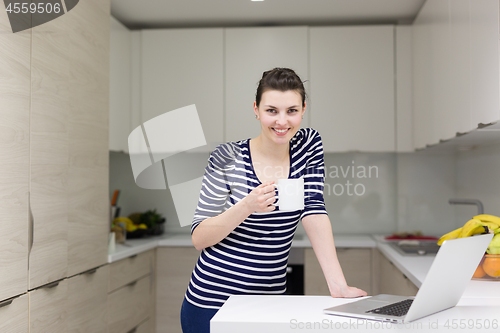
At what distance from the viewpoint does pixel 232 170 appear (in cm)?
134

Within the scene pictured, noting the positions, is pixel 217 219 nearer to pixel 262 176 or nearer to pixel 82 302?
pixel 262 176

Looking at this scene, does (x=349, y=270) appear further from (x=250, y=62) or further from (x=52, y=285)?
(x=52, y=285)

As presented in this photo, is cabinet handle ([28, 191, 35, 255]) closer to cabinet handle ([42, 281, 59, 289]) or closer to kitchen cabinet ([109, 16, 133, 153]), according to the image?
cabinet handle ([42, 281, 59, 289])

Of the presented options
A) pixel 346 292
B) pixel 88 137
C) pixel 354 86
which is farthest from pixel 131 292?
pixel 354 86

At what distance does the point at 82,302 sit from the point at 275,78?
1.29 metres

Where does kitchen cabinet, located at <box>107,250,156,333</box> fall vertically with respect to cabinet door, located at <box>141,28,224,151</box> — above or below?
below

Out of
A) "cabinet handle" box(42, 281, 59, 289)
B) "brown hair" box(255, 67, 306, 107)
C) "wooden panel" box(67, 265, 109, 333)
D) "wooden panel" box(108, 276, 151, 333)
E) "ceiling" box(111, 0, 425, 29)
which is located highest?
"ceiling" box(111, 0, 425, 29)

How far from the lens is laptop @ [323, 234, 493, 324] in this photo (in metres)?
0.84

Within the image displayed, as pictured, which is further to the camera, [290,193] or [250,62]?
[250,62]

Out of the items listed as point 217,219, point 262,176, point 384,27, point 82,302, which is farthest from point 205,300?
point 384,27

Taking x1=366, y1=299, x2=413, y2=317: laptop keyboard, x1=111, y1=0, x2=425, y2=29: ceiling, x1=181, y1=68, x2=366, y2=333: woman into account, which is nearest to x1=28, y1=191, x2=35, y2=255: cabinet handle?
→ x1=181, y1=68, x2=366, y2=333: woman

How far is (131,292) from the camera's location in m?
2.43

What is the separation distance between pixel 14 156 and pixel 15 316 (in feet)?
1.70

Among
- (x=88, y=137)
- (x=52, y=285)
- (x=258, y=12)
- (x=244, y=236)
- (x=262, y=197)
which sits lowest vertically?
(x=52, y=285)
